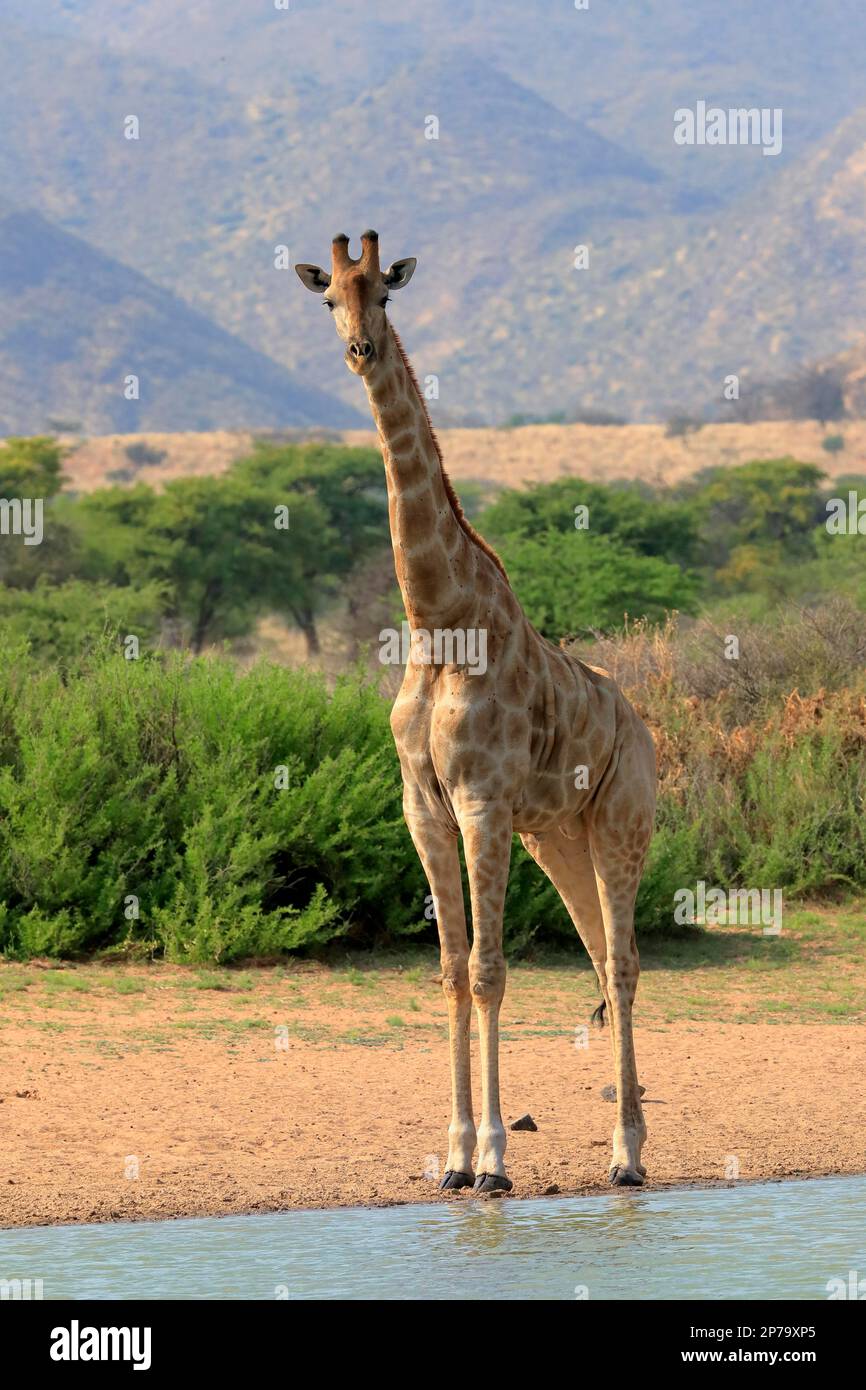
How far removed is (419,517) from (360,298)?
0.86 m

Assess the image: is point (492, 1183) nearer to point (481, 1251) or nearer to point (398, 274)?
point (481, 1251)

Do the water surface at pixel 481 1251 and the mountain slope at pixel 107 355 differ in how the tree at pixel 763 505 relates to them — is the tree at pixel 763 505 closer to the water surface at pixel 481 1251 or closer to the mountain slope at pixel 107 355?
the water surface at pixel 481 1251

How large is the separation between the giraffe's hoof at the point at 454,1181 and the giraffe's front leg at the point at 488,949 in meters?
0.09

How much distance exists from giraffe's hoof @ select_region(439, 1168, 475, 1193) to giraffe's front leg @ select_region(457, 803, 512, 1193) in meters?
0.09

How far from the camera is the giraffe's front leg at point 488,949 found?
7.64 m

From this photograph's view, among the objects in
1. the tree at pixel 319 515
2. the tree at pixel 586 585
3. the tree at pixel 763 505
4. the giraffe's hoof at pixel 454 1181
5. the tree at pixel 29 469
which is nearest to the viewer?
the giraffe's hoof at pixel 454 1181

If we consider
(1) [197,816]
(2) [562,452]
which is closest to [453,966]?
(1) [197,816]

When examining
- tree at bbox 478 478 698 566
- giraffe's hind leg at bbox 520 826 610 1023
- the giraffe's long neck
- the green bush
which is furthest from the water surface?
tree at bbox 478 478 698 566

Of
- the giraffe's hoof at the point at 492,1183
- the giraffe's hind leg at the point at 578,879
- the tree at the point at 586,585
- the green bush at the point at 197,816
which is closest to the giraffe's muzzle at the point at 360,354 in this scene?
the giraffe's hind leg at the point at 578,879

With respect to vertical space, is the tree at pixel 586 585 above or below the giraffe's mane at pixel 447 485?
above

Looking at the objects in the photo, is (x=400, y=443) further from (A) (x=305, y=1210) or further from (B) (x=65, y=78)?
(B) (x=65, y=78)

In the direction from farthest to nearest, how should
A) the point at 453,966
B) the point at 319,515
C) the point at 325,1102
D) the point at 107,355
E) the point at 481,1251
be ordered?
the point at 107,355 < the point at 319,515 < the point at 325,1102 < the point at 453,966 < the point at 481,1251

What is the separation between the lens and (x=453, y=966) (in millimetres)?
7953

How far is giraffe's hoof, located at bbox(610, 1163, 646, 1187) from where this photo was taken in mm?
8141
